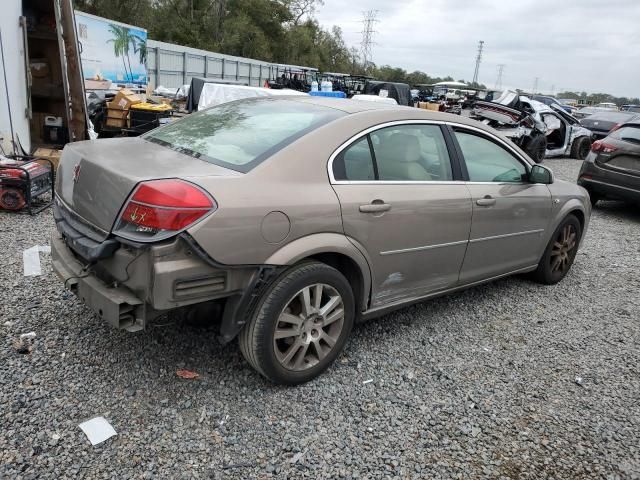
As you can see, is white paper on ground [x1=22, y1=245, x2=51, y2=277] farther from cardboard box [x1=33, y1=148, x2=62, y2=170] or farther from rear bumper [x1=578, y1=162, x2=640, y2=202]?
rear bumper [x1=578, y1=162, x2=640, y2=202]

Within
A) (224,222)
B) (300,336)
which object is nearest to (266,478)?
(300,336)

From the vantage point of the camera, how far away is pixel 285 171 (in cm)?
274

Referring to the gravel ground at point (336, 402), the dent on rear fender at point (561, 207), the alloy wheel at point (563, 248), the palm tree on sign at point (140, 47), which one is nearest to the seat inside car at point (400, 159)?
the gravel ground at point (336, 402)

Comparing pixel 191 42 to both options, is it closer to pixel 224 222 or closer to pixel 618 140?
pixel 618 140

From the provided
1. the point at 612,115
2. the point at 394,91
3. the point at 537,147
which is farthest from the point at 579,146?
the point at 394,91

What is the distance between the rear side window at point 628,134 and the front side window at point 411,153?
234 inches

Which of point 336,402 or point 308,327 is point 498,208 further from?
point 336,402

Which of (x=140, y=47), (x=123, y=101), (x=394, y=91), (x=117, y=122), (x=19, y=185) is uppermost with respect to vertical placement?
(x=140, y=47)

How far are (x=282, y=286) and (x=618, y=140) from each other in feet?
25.0

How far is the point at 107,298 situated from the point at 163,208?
0.57 metres

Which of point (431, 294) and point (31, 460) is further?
point (431, 294)

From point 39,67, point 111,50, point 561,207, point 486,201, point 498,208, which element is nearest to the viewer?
point 486,201

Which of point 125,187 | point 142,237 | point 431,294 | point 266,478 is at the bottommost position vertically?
point 266,478

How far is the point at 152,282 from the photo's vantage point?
93.4 inches
